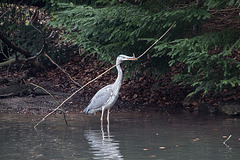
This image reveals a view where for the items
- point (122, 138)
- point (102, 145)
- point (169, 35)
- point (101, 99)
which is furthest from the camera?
point (169, 35)

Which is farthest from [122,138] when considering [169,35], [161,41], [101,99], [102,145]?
[169,35]

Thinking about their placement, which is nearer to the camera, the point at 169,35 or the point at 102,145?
the point at 102,145

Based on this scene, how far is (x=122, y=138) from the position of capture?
28.7 ft

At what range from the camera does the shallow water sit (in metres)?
7.10

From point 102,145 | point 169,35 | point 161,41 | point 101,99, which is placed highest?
point 169,35

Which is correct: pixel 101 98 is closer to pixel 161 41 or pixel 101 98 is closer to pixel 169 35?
pixel 161 41

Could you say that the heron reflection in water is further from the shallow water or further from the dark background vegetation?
the dark background vegetation

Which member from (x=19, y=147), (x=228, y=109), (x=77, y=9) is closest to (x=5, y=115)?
(x=77, y=9)

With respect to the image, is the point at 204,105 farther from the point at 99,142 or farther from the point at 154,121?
the point at 99,142

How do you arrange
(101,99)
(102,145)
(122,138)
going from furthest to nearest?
(101,99) → (122,138) → (102,145)

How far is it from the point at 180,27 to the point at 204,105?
302 cm

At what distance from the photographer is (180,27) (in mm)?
11984

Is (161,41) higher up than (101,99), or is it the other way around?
(161,41)

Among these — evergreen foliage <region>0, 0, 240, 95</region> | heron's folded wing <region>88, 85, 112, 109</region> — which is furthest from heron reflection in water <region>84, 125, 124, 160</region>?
evergreen foliage <region>0, 0, 240, 95</region>
